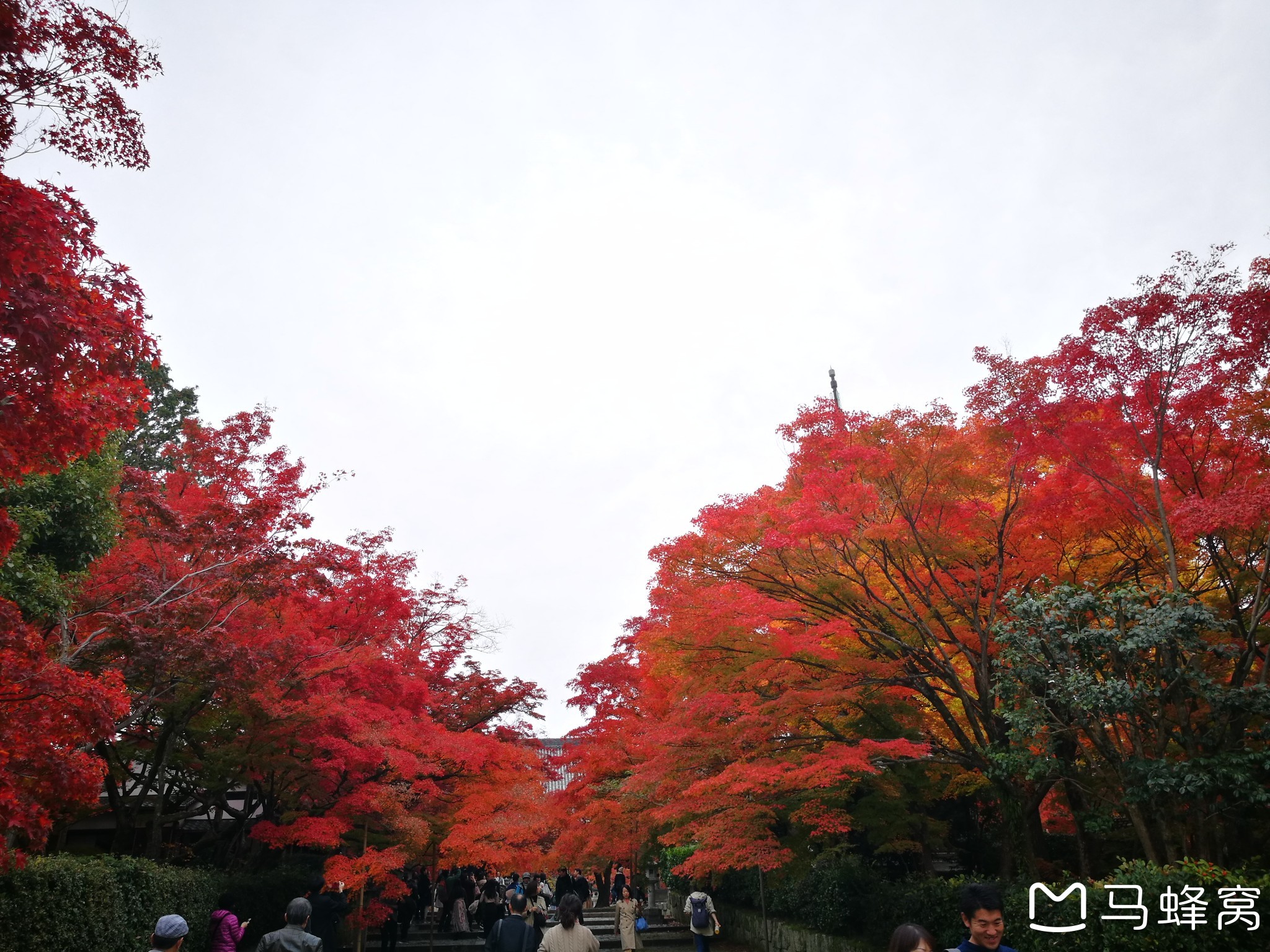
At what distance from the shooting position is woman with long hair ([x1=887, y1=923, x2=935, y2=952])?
3748 mm

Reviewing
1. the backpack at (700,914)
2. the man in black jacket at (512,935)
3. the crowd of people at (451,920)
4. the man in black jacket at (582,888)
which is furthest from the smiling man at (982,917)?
the man in black jacket at (582,888)

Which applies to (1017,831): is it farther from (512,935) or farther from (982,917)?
(982,917)

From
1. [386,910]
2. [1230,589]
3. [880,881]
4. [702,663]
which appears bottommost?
[386,910]

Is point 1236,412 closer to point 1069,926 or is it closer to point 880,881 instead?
point 1069,926

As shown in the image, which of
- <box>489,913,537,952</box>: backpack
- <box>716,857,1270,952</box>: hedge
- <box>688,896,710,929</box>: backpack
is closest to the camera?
<box>489,913,537,952</box>: backpack

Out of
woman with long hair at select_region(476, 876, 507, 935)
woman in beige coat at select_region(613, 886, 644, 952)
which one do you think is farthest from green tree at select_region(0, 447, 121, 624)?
woman in beige coat at select_region(613, 886, 644, 952)

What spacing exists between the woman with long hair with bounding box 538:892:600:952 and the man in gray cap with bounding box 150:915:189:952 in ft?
8.15

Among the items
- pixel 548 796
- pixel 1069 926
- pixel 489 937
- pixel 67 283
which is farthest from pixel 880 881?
pixel 67 283

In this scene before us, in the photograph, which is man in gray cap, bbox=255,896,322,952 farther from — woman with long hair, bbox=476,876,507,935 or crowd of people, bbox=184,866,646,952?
woman with long hair, bbox=476,876,507,935

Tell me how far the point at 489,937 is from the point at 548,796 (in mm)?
15294

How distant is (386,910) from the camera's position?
15.5 m

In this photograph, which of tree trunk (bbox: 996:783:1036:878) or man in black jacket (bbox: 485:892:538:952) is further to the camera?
tree trunk (bbox: 996:783:1036:878)

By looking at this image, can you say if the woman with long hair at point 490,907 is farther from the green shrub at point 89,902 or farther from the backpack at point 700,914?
the green shrub at point 89,902

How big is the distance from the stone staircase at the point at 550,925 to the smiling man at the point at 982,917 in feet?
44.4
